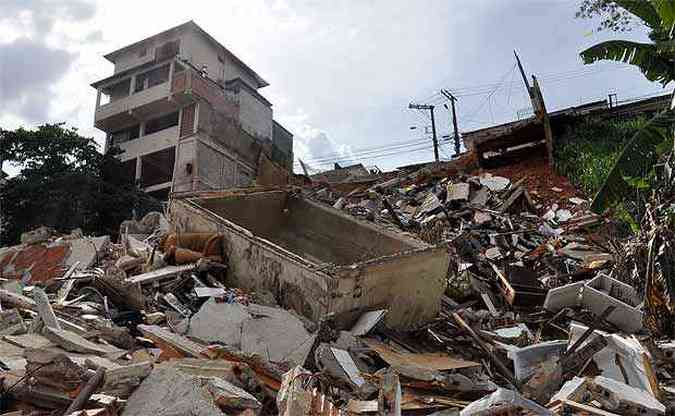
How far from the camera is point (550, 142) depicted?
51.3 feet

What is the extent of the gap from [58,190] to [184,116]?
8.03 metres

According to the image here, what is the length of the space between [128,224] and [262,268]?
259 inches

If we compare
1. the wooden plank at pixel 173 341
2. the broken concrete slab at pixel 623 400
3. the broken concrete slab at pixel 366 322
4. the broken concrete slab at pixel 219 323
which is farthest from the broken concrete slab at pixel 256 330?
the broken concrete slab at pixel 623 400

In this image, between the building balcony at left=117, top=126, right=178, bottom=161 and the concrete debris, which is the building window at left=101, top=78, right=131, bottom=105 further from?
the concrete debris

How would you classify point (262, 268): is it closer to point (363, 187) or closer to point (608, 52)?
point (608, 52)

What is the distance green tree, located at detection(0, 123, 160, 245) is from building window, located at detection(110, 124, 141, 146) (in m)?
7.16

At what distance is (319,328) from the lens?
207 inches

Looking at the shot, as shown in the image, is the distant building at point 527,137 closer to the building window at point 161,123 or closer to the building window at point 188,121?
the building window at point 188,121

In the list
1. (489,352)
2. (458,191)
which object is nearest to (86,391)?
(489,352)

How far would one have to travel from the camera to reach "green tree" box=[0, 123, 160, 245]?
1802 centimetres

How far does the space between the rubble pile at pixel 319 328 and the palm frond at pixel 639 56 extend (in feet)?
5.57

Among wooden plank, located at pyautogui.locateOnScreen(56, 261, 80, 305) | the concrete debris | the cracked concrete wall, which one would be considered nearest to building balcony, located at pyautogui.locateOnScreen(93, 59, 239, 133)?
the cracked concrete wall

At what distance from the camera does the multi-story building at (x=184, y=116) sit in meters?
24.5

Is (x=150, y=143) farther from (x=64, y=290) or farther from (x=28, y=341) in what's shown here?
(x=28, y=341)
